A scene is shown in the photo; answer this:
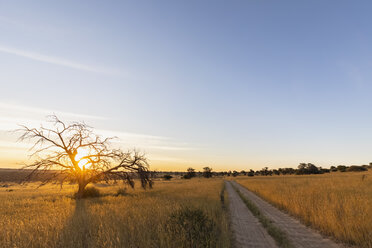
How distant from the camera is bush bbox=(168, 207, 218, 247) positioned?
645 centimetres

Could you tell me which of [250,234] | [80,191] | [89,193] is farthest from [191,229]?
[89,193]

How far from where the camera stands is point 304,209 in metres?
13.1

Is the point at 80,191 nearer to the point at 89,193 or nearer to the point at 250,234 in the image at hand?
the point at 89,193

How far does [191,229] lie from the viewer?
7.14 m

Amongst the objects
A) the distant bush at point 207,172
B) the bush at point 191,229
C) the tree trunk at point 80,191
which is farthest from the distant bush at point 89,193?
the distant bush at point 207,172

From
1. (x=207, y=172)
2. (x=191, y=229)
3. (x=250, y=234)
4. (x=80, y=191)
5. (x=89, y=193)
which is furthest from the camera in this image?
(x=207, y=172)

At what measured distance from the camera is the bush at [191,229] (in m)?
6.45

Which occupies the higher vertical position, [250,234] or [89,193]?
[89,193]

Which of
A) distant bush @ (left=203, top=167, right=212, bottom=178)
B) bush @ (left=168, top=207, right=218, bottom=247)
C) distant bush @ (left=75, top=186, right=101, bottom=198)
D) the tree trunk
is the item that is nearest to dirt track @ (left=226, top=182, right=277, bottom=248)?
bush @ (left=168, top=207, right=218, bottom=247)

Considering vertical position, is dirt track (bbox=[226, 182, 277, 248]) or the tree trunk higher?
the tree trunk

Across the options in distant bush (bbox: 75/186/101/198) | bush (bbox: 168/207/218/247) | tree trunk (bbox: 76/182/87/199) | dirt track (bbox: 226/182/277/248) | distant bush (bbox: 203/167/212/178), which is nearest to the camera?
bush (bbox: 168/207/218/247)

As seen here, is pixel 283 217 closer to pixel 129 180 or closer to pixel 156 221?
pixel 156 221

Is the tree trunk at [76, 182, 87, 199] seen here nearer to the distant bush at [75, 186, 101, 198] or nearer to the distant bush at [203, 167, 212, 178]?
the distant bush at [75, 186, 101, 198]

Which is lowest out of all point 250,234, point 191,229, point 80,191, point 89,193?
point 250,234
